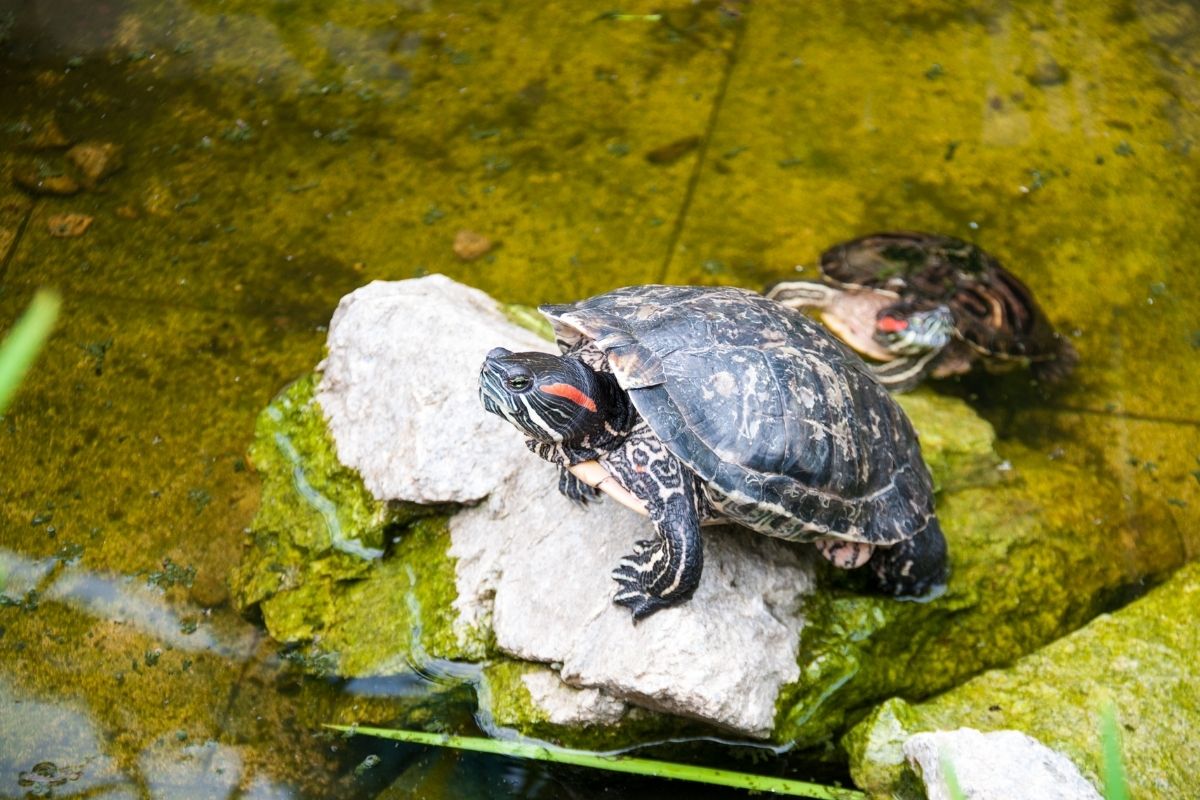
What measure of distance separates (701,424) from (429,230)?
2551 millimetres

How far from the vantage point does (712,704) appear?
2914 mm

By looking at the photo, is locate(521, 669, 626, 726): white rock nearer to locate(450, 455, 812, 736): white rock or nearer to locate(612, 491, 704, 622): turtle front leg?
locate(450, 455, 812, 736): white rock

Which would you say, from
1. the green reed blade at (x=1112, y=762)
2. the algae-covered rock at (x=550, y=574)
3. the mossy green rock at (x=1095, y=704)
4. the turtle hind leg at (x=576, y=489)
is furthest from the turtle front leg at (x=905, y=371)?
the green reed blade at (x=1112, y=762)

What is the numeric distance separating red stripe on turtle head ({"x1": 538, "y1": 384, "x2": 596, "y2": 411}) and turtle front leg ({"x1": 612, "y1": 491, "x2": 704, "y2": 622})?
0.35 meters

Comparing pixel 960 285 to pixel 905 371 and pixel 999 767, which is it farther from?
pixel 999 767

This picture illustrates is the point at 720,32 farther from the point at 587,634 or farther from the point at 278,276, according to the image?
the point at 587,634

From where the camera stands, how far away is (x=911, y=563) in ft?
11.3

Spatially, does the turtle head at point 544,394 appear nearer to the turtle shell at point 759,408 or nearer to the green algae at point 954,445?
the turtle shell at point 759,408

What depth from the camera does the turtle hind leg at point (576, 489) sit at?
3.32 m

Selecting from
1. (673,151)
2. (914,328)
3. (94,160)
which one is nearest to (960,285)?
(914,328)

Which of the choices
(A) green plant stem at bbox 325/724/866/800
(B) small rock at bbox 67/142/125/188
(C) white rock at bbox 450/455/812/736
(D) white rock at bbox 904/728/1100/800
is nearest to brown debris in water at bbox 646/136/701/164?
(C) white rock at bbox 450/455/812/736

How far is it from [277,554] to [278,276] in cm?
156

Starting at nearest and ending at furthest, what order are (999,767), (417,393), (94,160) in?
(999,767), (417,393), (94,160)

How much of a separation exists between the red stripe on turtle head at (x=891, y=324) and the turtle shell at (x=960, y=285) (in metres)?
0.12
